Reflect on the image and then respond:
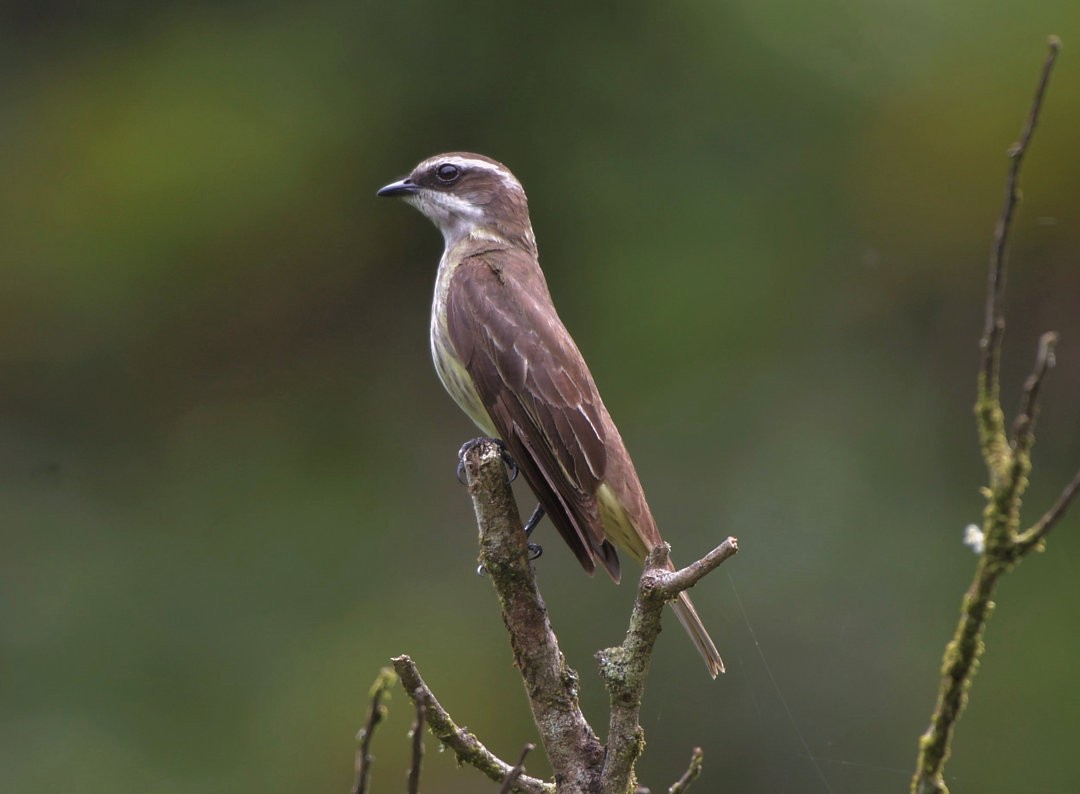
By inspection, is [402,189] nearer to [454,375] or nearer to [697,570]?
[454,375]

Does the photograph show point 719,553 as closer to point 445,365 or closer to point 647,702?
point 445,365

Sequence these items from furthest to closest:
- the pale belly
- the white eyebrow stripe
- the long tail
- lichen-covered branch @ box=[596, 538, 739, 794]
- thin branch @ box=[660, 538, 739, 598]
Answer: the white eyebrow stripe → the pale belly → the long tail → lichen-covered branch @ box=[596, 538, 739, 794] → thin branch @ box=[660, 538, 739, 598]

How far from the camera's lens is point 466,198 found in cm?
612

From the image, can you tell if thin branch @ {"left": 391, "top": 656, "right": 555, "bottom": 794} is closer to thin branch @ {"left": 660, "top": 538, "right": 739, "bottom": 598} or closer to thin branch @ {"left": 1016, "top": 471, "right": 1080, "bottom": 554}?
thin branch @ {"left": 660, "top": 538, "right": 739, "bottom": 598}

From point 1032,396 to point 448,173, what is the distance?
168 inches

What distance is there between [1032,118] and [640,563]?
283 cm

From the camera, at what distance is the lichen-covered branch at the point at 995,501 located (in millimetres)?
2275

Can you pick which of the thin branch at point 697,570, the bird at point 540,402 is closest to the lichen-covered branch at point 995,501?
the thin branch at point 697,570

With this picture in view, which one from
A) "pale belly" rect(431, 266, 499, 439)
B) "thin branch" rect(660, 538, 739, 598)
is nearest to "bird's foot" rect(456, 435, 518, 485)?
"pale belly" rect(431, 266, 499, 439)

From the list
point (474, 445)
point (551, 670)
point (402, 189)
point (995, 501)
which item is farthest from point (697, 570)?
point (402, 189)

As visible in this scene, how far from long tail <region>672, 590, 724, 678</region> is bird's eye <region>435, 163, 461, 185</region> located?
7.90 feet

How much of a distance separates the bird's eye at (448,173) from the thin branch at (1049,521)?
164 inches

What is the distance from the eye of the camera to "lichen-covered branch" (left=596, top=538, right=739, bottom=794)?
2.98 m

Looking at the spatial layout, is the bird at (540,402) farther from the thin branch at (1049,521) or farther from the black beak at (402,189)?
the thin branch at (1049,521)
